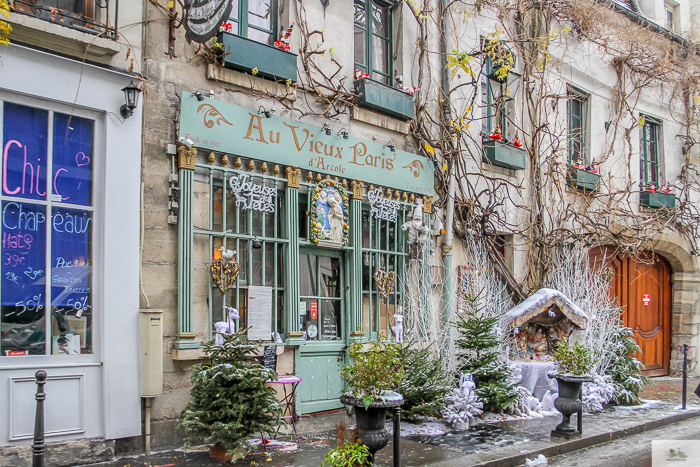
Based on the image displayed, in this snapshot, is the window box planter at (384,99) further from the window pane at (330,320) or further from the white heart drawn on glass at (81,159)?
the white heart drawn on glass at (81,159)

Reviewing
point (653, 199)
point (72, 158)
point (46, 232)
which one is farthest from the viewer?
point (653, 199)

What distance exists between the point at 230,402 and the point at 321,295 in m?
2.84

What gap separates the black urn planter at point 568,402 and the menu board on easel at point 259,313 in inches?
154

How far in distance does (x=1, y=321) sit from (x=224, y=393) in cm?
224

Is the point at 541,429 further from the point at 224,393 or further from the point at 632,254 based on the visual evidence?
the point at 632,254

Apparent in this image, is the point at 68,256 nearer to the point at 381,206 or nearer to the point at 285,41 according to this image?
the point at 285,41

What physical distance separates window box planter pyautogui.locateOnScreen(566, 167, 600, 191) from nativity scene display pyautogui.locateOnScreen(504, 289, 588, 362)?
3386mm

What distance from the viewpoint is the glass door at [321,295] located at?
8516 millimetres

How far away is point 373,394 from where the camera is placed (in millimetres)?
5684

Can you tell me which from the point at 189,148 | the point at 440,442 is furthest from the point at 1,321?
the point at 440,442

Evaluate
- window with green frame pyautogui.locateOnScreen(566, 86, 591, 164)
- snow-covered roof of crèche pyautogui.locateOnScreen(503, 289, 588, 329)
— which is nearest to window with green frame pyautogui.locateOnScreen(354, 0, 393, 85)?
snow-covered roof of crèche pyautogui.locateOnScreen(503, 289, 588, 329)

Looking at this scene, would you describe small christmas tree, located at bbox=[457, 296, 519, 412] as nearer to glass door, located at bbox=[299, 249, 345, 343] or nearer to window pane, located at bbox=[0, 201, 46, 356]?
glass door, located at bbox=[299, 249, 345, 343]

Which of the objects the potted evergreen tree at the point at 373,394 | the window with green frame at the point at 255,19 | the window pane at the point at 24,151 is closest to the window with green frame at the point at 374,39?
the window with green frame at the point at 255,19

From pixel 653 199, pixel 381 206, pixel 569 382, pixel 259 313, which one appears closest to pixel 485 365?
pixel 569 382
